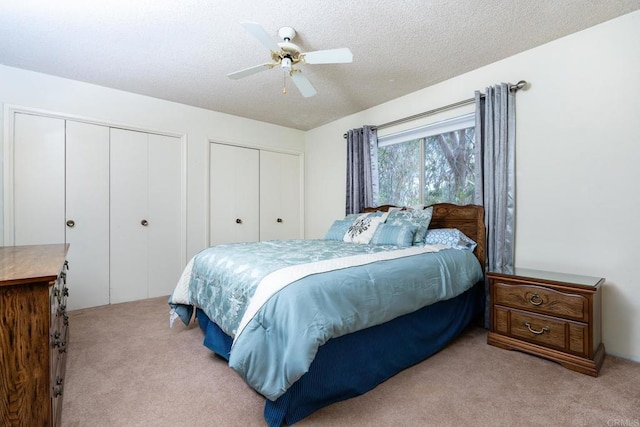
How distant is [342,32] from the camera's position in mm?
2246

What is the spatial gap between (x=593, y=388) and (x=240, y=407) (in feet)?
6.62

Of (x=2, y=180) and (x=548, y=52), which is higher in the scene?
(x=548, y=52)

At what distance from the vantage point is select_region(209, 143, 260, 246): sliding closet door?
4090mm

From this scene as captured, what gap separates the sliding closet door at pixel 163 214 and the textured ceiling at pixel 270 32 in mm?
746

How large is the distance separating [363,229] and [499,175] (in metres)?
1.30

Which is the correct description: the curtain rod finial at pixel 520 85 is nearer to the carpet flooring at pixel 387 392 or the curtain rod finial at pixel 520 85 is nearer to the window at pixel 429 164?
the window at pixel 429 164

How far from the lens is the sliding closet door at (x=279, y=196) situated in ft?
15.0

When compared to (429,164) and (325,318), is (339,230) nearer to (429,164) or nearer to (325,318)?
(429,164)

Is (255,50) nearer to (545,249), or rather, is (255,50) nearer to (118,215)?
(118,215)

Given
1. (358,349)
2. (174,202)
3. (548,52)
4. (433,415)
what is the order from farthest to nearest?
(174,202)
(548,52)
(358,349)
(433,415)

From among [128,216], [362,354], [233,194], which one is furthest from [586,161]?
[128,216]

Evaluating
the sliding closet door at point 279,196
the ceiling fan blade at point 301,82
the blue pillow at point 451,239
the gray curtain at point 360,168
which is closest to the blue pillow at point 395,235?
the blue pillow at point 451,239

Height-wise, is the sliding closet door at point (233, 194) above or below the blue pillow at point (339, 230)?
above

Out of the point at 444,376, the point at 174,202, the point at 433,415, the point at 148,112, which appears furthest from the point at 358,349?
the point at 148,112
